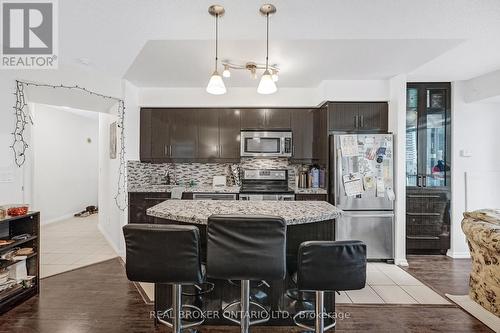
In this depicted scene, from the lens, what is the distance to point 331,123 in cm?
407

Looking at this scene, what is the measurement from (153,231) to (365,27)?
2.36 m

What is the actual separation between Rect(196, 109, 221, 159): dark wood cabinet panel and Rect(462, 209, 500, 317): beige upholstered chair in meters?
3.23

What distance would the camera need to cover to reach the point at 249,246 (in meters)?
1.74

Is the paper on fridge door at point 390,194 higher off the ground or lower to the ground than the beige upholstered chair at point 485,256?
higher

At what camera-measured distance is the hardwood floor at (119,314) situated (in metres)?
2.32

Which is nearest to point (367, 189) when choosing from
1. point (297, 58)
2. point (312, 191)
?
point (312, 191)

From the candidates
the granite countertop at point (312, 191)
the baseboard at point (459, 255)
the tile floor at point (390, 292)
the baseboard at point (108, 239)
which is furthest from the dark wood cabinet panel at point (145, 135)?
the baseboard at point (459, 255)

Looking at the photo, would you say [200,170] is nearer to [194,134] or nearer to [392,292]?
[194,134]

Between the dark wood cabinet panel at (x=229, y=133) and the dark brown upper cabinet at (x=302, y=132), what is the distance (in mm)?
860

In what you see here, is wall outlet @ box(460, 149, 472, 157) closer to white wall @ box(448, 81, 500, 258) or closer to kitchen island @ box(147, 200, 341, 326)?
white wall @ box(448, 81, 500, 258)

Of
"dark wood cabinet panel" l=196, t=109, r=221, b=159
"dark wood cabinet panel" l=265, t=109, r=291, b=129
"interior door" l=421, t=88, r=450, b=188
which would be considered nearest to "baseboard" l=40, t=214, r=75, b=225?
"dark wood cabinet panel" l=196, t=109, r=221, b=159

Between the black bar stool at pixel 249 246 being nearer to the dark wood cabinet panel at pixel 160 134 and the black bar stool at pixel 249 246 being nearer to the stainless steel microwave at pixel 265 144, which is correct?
the stainless steel microwave at pixel 265 144

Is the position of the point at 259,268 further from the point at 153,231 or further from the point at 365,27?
the point at 365,27

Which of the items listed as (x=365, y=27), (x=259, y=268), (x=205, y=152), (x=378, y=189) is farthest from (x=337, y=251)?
(x=205, y=152)
